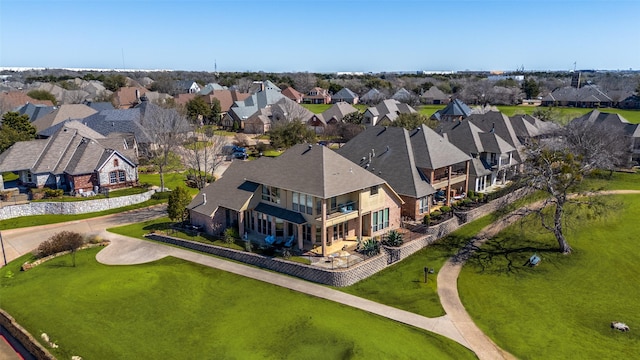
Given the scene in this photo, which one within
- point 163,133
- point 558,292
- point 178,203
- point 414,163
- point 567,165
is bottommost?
point 558,292

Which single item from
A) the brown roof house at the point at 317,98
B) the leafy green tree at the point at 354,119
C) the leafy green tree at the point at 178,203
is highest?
the brown roof house at the point at 317,98

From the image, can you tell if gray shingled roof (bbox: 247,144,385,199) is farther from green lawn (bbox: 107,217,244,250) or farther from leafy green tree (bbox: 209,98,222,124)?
leafy green tree (bbox: 209,98,222,124)

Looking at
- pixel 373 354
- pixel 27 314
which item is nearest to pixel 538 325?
pixel 373 354

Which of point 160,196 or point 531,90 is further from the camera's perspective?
point 531,90

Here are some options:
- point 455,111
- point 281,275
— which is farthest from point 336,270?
point 455,111

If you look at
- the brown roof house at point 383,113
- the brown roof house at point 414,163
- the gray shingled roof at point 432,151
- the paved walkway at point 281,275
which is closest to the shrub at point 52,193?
the paved walkway at point 281,275

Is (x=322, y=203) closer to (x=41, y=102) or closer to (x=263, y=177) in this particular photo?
(x=263, y=177)

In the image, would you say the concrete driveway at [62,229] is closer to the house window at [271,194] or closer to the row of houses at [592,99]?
the house window at [271,194]

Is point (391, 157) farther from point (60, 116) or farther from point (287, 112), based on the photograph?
point (60, 116)
